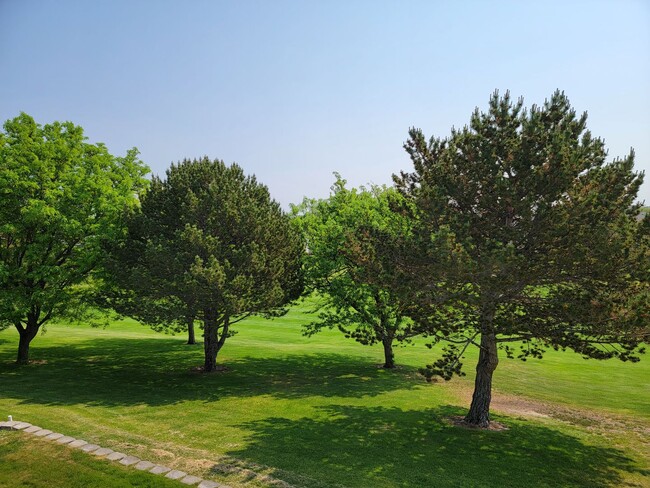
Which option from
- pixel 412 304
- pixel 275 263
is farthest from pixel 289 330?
pixel 412 304

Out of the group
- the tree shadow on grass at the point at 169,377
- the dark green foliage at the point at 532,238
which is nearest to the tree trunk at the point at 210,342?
the tree shadow on grass at the point at 169,377

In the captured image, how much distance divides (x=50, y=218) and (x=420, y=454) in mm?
20076

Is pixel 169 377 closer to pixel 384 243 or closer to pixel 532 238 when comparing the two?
pixel 384 243

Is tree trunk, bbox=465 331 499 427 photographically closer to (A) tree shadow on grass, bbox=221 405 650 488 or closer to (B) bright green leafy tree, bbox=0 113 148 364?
(A) tree shadow on grass, bbox=221 405 650 488

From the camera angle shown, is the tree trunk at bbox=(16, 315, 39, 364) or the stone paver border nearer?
the stone paver border

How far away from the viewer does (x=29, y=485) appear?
369 inches

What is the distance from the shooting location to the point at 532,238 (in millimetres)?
12664

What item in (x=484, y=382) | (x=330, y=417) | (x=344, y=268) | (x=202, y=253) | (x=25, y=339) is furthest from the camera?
(x=344, y=268)

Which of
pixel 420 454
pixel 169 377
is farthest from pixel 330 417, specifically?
pixel 169 377

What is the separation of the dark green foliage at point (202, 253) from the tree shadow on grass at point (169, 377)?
318 cm

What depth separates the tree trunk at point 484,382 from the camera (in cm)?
1524

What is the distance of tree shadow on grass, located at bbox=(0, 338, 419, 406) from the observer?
18141 millimetres

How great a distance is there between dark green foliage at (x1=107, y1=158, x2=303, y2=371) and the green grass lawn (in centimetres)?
401

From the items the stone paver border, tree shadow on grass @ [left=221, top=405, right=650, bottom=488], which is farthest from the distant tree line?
the stone paver border
